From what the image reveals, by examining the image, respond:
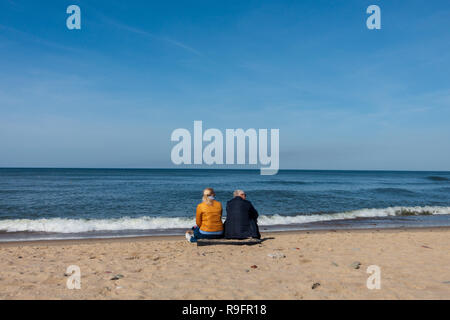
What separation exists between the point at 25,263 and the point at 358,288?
6731 mm

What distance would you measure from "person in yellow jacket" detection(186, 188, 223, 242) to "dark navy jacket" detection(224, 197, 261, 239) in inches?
10.2

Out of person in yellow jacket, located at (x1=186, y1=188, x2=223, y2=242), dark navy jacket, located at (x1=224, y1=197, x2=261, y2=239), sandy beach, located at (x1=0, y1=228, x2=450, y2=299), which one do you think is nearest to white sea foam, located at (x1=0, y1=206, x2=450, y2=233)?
sandy beach, located at (x1=0, y1=228, x2=450, y2=299)

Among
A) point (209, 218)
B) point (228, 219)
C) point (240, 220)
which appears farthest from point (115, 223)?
point (240, 220)

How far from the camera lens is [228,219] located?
8.51 meters

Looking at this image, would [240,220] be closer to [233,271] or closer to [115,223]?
[233,271]

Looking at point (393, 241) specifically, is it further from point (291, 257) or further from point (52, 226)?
point (52, 226)

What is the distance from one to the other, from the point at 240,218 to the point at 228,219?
36 cm

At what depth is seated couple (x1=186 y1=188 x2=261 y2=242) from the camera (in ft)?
26.7

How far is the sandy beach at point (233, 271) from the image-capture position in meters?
4.62

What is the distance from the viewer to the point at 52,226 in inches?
525

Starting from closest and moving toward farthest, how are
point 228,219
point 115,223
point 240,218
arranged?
point 240,218, point 228,219, point 115,223

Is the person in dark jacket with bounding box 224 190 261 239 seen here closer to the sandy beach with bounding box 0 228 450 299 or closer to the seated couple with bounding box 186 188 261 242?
the seated couple with bounding box 186 188 261 242

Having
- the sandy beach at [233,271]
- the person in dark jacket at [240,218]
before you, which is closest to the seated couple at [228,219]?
the person in dark jacket at [240,218]
